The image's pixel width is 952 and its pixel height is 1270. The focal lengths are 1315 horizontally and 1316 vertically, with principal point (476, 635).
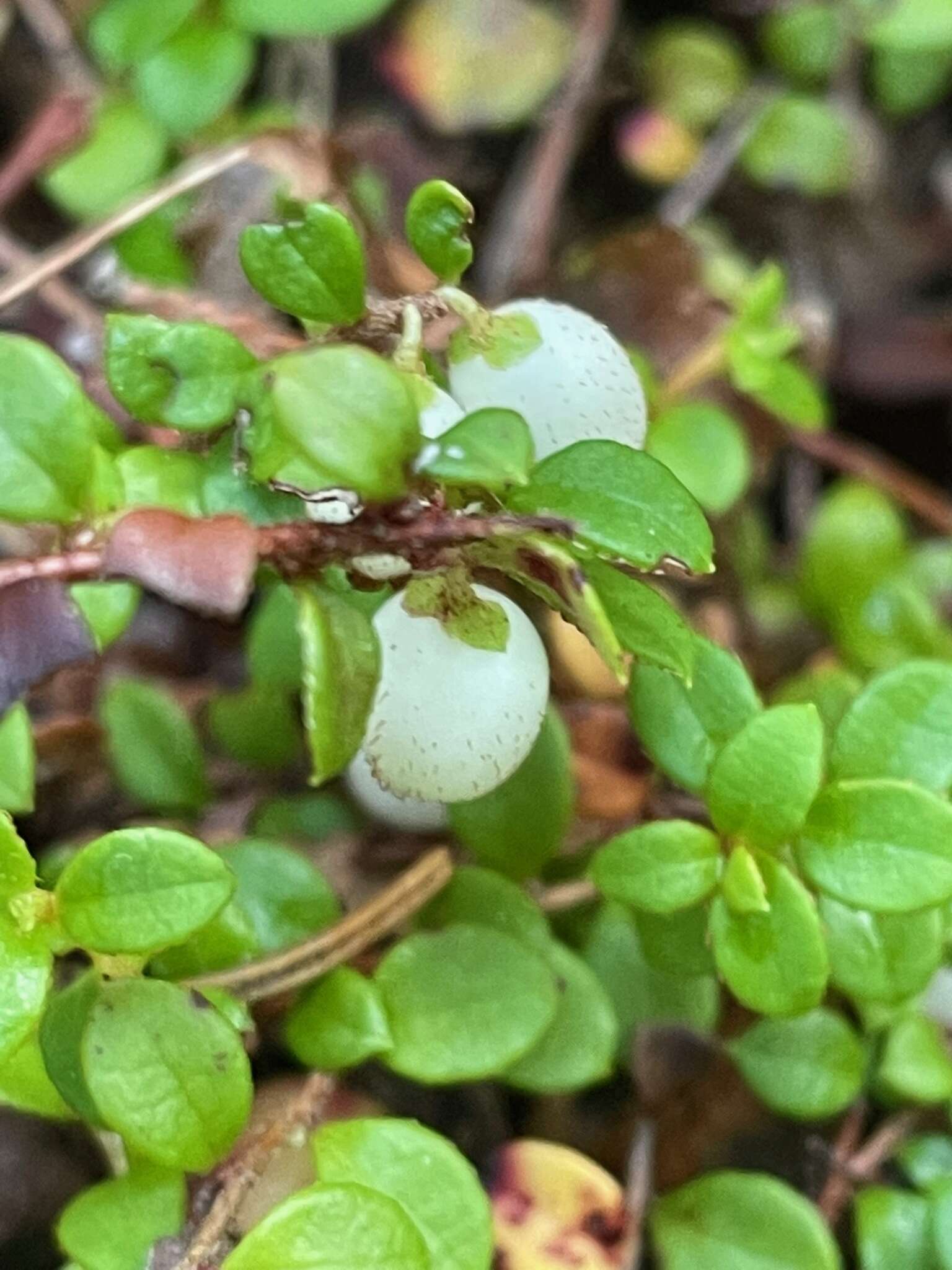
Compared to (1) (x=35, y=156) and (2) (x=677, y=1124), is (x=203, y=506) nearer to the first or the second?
(2) (x=677, y=1124)

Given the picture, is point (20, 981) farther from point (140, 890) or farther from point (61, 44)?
point (61, 44)

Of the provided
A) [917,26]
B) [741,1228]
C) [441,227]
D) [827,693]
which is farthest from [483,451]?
[917,26]

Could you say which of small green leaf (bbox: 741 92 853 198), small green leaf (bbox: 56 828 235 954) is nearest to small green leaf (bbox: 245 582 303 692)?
small green leaf (bbox: 56 828 235 954)

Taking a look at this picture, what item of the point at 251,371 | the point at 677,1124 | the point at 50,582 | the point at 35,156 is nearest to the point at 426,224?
the point at 251,371

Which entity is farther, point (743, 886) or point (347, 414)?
point (743, 886)

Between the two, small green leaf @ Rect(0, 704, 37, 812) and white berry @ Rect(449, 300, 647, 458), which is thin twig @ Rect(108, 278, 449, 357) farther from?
small green leaf @ Rect(0, 704, 37, 812)
